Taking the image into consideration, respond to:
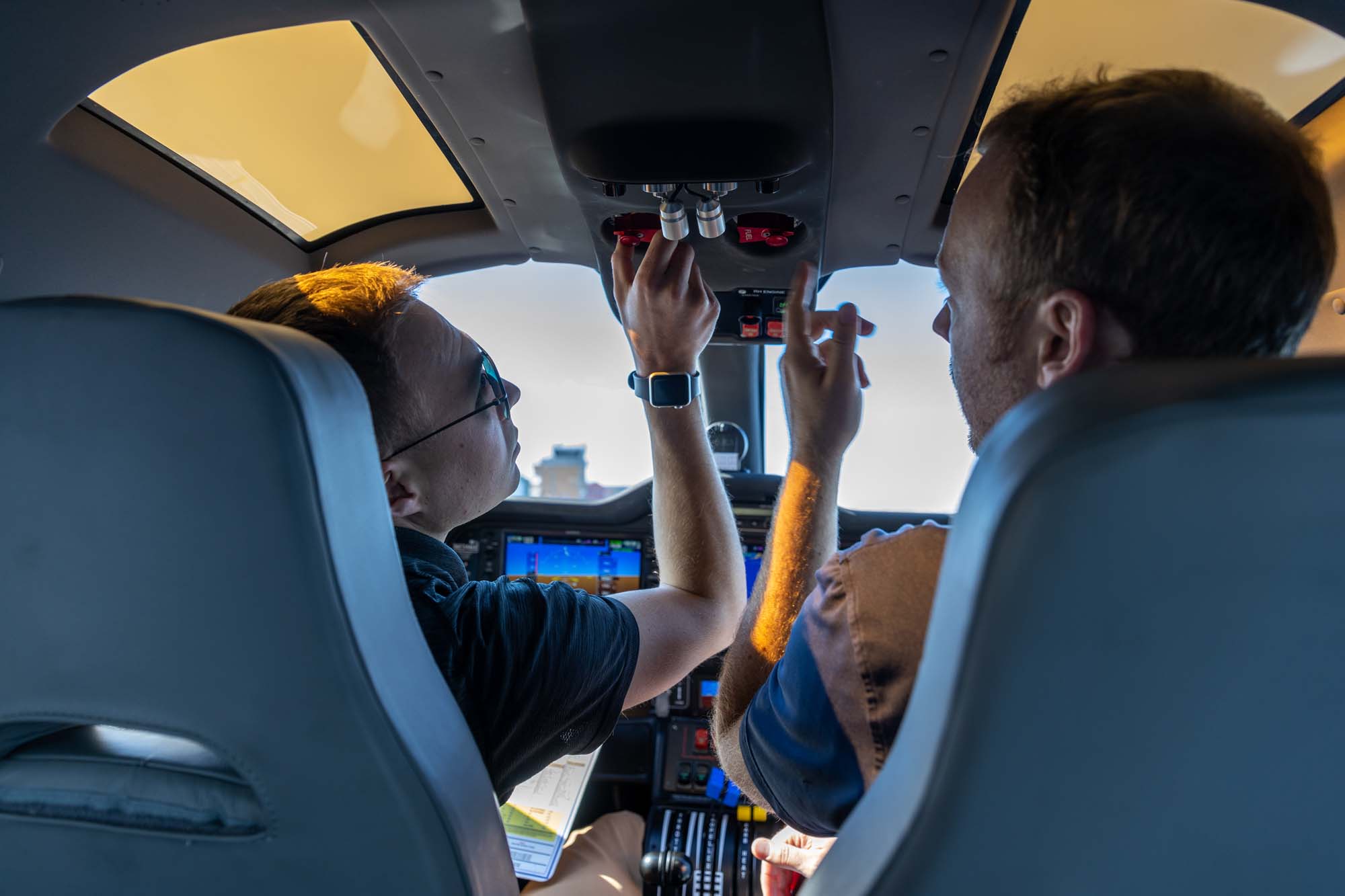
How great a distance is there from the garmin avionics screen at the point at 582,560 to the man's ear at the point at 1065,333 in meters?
2.12

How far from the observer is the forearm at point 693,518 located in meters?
1.40

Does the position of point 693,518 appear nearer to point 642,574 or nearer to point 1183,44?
point 1183,44

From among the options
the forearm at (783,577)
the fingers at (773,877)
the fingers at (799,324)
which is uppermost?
the fingers at (799,324)

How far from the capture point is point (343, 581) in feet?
2.10

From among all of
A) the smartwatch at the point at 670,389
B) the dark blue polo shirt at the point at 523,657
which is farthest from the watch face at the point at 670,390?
the dark blue polo shirt at the point at 523,657

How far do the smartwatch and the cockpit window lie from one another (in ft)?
2.50

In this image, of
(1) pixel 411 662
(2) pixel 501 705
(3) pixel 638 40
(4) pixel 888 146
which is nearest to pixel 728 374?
(4) pixel 888 146

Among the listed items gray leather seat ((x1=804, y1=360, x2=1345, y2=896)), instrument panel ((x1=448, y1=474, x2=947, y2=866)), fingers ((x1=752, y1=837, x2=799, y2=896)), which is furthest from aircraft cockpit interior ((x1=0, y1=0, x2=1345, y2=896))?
instrument panel ((x1=448, y1=474, x2=947, y2=866))

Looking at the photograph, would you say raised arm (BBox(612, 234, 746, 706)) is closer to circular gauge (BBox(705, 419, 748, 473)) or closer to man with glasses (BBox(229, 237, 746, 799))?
man with glasses (BBox(229, 237, 746, 799))

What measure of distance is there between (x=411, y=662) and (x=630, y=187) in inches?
44.2

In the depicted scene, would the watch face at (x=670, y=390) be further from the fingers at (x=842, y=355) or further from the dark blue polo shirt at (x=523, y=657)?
the dark blue polo shirt at (x=523, y=657)

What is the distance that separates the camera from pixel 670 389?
4.95 ft

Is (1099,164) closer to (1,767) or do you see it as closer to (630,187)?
(630,187)

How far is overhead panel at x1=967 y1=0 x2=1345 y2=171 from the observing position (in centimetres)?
140
